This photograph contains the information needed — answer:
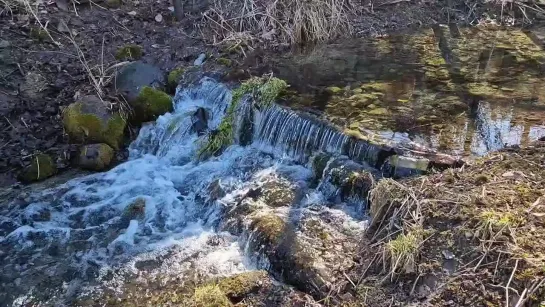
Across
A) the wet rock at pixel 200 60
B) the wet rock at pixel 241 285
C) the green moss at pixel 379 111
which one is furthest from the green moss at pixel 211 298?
the wet rock at pixel 200 60

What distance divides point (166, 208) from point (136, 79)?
2.38m

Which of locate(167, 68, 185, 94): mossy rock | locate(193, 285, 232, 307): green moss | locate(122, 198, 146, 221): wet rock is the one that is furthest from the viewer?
locate(167, 68, 185, 94): mossy rock

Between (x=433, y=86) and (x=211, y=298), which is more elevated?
(x=433, y=86)

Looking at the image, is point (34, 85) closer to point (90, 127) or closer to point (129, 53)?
point (90, 127)

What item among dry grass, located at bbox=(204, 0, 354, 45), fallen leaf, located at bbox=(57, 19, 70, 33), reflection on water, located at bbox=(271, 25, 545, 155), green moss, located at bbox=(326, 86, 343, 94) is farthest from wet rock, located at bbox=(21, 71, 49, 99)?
green moss, located at bbox=(326, 86, 343, 94)

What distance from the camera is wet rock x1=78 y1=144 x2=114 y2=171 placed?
19.8ft

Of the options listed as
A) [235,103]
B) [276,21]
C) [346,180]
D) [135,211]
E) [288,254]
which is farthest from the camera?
[276,21]

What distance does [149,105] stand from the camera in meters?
6.82

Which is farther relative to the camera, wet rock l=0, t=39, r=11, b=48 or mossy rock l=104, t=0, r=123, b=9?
mossy rock l=104, t=0, r=123, b=9

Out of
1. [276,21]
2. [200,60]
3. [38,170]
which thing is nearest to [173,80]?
[200,60]

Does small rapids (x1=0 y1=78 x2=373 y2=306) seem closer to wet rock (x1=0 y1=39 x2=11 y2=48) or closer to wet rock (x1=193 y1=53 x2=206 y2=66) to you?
wet rock (x1=193 y1=53 x2=206 y2=66)

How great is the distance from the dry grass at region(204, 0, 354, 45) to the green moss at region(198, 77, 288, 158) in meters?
2.02

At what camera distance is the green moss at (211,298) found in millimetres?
3535

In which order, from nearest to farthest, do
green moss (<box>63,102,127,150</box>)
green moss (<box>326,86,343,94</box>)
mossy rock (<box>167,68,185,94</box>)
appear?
green moss (<box>63,102,127,150</box>)
green moss (<box>326,86,343,94</box>)
mossy rock (<box>167,68,185,94</box>)
